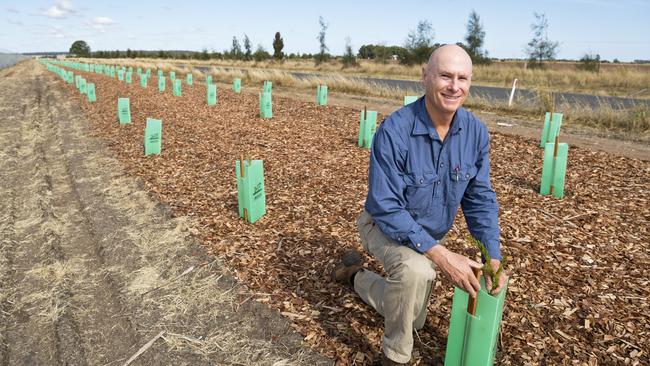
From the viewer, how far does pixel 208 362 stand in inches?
103

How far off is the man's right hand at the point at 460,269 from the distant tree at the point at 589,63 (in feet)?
112

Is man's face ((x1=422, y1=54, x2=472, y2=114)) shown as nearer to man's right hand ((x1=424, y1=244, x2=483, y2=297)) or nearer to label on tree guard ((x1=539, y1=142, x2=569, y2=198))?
man's right hand ((x1=424, y1=244, x2=483, y2=297))

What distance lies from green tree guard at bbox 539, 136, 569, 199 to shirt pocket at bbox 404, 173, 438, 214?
11.7 feet

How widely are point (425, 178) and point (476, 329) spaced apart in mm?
784

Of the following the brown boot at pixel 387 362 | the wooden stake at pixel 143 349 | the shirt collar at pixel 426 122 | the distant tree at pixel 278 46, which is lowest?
the wooden stake at pixel 143 349

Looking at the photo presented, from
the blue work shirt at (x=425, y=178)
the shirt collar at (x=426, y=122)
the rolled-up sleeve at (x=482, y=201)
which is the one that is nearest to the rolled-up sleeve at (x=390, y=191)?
the blue work shirt at (x=425, y=178)

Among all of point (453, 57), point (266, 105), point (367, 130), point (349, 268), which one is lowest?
point (349, 268)

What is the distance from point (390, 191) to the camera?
221 cm

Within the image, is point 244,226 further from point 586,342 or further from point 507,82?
point 507,82

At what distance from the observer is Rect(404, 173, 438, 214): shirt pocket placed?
2277mm

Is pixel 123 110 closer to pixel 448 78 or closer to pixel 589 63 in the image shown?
pixel 448 78

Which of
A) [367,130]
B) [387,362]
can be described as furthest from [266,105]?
[387,362]

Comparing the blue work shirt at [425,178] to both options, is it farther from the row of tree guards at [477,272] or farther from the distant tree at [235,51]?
the distant tree at [235,51]

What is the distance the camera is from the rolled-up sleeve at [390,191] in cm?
216
